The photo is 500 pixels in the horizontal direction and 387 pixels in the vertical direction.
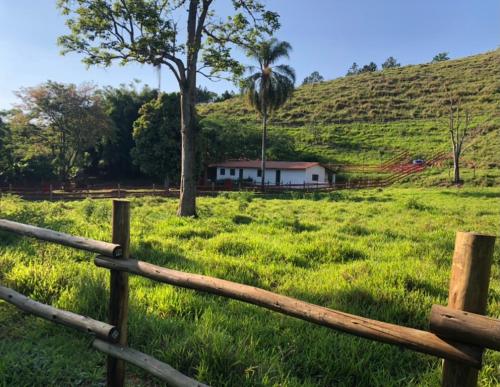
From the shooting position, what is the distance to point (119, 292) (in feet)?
10.3

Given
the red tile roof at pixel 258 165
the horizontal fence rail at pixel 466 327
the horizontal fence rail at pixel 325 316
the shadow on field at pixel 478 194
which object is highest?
the red tile roof at pixel 258 165

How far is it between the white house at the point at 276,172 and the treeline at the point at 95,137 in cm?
192

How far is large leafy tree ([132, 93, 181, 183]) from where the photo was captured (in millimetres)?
33469

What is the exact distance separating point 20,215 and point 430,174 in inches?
1338

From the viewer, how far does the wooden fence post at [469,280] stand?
1.94m

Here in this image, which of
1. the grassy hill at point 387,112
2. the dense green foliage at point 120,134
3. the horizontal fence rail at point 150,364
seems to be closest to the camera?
the horizontal fence rail at point 150,364

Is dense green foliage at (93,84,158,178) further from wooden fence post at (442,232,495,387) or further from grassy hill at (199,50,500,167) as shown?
wooden fence post at (442,232,495,387)

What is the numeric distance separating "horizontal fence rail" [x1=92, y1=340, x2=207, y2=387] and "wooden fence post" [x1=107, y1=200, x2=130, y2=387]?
9cm

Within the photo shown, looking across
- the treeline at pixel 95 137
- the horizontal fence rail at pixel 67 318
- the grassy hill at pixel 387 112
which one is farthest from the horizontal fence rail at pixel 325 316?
the grassy hill at pixel 387 112

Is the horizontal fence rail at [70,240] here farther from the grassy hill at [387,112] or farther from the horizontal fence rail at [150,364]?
the grassy hill at [387,112]

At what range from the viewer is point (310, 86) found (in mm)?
90188

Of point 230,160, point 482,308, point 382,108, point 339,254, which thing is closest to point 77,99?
point 230,160

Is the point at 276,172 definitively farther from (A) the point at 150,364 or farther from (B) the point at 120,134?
(A) the point at 150,364

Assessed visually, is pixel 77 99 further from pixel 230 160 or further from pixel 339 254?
pixel 339 254
